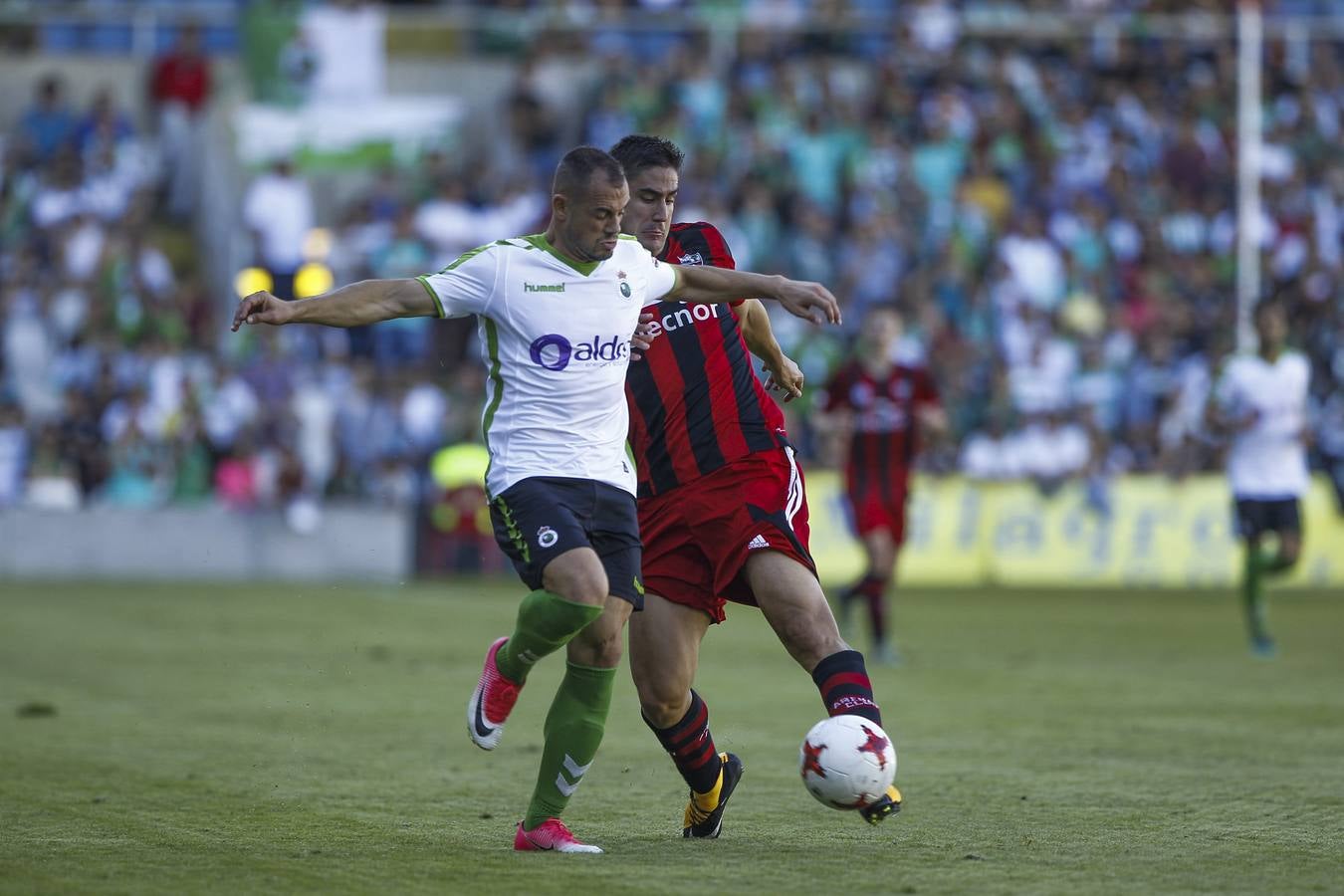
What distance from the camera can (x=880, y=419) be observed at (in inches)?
594

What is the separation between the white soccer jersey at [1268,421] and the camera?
15305 mm

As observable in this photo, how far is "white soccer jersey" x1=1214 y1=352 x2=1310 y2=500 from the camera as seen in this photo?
15.3 metres

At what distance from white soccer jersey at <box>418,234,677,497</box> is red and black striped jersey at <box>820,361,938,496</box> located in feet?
27.1

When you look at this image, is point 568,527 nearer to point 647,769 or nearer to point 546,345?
point 546,345

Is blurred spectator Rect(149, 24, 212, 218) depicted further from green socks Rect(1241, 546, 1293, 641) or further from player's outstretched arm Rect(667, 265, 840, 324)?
A: player's outstretched arm Rect(667, 265, 840, 324)

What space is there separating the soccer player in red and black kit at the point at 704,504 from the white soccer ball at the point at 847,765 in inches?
8.7

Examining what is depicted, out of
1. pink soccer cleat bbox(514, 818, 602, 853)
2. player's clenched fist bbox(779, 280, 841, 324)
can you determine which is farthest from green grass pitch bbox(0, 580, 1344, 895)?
player's clenched fist bbox(779, 280, 841, 324)

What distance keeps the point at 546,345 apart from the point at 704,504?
959 millimetres

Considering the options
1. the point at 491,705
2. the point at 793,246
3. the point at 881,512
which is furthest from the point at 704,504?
the point at 793,246

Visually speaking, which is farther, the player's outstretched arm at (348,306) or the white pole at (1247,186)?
the white pole at (1247,186)

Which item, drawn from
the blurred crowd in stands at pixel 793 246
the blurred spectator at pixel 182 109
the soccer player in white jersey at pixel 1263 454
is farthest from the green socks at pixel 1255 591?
the blurred spectator at pixel 182 109

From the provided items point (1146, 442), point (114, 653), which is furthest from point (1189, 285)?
point (114, 653)

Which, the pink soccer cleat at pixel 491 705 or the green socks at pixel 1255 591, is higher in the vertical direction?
the pink soccer cleat at pixel 491 705

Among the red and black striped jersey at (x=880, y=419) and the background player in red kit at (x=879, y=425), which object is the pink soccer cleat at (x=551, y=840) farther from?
the red and black striped jersey at (x=880, y=419)
